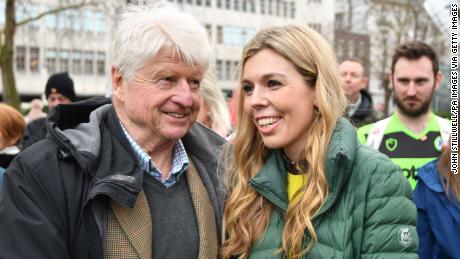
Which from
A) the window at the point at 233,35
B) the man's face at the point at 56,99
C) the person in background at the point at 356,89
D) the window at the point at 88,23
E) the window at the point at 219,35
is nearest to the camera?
the person in background at the point at 356,89

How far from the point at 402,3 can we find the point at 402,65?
2761 cm

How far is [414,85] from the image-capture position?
195 inches

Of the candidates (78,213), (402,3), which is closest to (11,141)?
(78,213)

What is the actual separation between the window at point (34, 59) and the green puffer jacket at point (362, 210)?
152ft

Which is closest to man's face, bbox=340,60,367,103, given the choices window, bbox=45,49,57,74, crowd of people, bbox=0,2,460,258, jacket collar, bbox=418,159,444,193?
jacket collar, bbox=418,159,444,193

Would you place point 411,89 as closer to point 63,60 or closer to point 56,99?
point 56,99

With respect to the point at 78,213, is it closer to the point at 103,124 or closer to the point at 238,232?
the point at 103,124

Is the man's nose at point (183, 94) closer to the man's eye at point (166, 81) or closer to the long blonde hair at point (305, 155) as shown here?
the man's eye at point (166, 81)

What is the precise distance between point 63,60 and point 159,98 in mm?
46806

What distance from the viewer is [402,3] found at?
101 feet

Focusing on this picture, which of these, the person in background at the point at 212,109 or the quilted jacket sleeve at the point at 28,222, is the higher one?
the person in background at the point at 212,109

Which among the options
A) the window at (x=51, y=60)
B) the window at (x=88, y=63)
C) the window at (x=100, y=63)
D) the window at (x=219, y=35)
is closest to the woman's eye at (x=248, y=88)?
the window at (x=51, y=60)

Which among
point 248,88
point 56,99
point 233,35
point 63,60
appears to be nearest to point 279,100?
point 248,88

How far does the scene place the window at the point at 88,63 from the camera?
48625 mm
